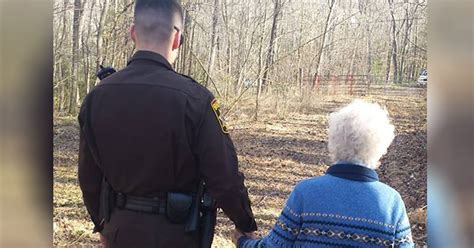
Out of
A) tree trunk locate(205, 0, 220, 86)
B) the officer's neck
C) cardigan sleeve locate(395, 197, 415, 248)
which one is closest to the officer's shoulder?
the officer's neck

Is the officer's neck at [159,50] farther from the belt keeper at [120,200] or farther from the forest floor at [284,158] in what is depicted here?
the forest floor at [284,158]

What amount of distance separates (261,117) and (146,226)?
1.82 m

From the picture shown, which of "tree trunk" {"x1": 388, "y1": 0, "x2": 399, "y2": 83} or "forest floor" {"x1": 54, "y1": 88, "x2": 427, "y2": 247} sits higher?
"tree trunk" {"x1": 388, "y1": 0, "x2": 399, "y2": 83}

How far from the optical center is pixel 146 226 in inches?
71.1

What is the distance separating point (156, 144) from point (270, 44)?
1930 millimetres

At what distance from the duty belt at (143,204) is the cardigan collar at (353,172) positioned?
2.05 ft

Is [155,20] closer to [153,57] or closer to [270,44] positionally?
[153,57]

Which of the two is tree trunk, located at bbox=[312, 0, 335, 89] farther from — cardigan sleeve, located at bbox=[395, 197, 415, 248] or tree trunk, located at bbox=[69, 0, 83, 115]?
cardigan sleeve, located at bbox=[395, 197, 415, 248]

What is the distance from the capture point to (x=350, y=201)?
1534 mm

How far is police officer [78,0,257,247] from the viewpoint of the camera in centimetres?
174

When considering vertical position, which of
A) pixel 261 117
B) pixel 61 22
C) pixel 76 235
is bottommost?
pixel 76 235
